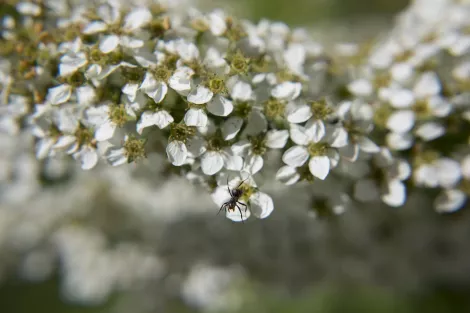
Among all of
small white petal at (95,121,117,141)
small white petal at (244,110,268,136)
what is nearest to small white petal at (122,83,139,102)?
small white petal at (95,121,117,141)

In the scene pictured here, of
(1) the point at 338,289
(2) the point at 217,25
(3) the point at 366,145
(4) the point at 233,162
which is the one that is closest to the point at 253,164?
(4) the point at 233,162

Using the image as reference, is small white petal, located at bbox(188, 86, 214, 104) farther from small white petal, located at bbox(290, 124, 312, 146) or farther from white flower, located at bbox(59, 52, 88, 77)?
white flower, located at bbox(59, 52, 88, 77)

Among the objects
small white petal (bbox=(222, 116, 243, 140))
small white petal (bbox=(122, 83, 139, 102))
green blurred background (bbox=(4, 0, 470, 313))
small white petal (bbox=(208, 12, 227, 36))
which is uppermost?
small white petal (bbox=(208, 12, 227, 36))

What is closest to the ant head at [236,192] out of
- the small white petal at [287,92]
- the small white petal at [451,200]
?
the small white petal at [287,92]

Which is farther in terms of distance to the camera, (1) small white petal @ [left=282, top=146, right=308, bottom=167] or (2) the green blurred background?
(2) the green blurred background

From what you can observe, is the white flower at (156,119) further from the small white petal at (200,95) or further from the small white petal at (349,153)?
the small white petal at (349,153)

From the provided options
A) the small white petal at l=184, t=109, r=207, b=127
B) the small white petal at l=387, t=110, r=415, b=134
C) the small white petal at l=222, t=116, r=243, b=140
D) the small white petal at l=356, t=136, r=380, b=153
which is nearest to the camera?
the small white petal at l=184, t=109, r=207, b=127

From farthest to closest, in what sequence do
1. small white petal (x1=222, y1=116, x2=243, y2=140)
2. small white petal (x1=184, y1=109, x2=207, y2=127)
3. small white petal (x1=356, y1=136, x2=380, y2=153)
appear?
small white petal (x1=356, y1=136, x2=380, y2=153) → small white petal (x1=222, y1=116, x2=243, y2=140) → small white petal (x1=184, y1=109, x2=207, y2=127)
